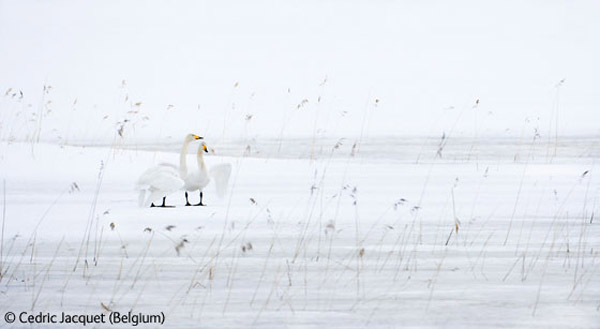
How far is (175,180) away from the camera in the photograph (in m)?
6.65

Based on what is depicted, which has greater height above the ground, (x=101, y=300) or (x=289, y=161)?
(x=289, y=161)

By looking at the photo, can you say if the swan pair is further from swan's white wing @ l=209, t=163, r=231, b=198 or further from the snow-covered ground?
the snow-covered ground

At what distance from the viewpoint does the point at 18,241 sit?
200 inches

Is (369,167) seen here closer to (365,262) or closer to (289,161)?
(289,161)

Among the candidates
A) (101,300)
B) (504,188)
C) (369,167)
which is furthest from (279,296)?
(369,167)

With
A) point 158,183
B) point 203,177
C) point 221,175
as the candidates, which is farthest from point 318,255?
point 221,175

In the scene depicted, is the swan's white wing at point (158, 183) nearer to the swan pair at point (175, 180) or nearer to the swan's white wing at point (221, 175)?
the swan pair at point (175, 180)

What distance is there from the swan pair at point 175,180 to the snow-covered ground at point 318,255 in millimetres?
157

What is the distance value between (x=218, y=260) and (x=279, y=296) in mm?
837

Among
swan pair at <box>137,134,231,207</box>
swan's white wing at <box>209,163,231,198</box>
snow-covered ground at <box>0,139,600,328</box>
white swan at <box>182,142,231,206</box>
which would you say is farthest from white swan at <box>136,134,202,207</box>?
swan's white wing at <box>209,163,231,198</box>

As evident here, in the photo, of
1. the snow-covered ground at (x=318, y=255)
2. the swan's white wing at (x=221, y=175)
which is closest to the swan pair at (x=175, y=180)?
the swan's white wing at (x=221, y=175)

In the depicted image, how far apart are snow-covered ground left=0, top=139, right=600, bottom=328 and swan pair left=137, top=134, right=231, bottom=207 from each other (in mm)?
157

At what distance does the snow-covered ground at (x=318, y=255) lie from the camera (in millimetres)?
3357

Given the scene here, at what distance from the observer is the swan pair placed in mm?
6609
